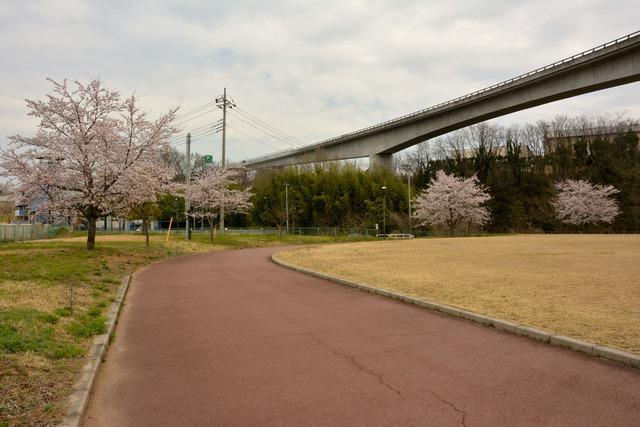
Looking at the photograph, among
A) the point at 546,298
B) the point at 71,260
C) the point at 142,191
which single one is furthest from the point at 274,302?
the point at 142,191

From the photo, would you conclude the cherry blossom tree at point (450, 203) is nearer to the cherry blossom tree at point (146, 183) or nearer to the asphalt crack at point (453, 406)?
the cherry blossom tree at point (146, 183)

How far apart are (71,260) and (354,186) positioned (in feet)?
132

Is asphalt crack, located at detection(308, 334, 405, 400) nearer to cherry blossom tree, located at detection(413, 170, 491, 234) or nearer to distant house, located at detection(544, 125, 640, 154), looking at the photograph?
cherry blossom tree, located at detection(413, 170, 491, 234)

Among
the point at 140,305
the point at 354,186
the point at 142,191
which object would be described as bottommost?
the point at 140,305

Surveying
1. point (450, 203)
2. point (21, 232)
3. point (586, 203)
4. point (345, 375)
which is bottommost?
point (345, 375)

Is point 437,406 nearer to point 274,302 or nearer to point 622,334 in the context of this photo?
point 622,334

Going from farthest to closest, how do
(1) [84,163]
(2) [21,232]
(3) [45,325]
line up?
(2) [21,232] → (1) [84,163] → (3) [45,325]

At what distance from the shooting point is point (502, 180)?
203ft

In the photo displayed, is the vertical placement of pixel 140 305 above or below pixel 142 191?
below

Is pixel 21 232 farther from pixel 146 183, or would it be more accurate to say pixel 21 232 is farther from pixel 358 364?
pixel 358 364

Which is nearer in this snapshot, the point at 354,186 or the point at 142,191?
the point at 142,191

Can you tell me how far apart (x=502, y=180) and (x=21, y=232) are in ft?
179

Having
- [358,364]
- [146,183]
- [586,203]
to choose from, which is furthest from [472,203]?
[358,364]

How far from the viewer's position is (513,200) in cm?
6106
